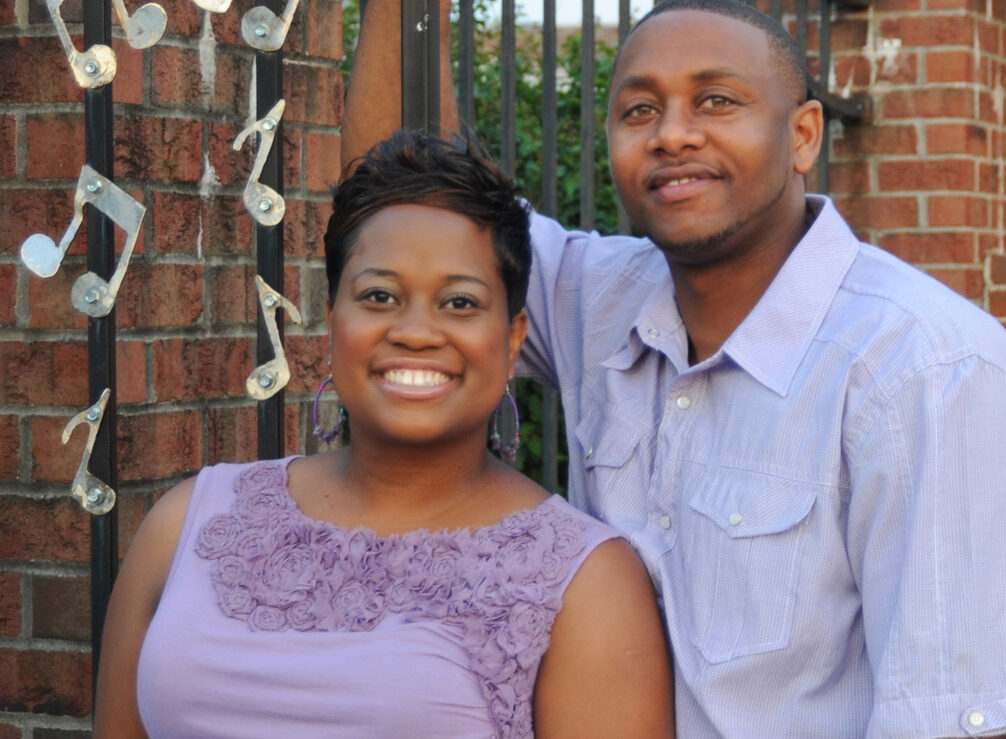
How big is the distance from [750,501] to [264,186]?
34.9 inches

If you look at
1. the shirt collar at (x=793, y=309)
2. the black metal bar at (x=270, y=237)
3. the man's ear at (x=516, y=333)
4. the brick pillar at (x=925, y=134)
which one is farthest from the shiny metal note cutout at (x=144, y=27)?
the brick pillar at (x=925, y=134)

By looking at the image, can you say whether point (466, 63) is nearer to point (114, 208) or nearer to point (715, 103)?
point (715, 103)

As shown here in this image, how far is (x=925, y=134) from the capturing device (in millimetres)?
4840

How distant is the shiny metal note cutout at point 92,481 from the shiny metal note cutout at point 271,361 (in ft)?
0.74

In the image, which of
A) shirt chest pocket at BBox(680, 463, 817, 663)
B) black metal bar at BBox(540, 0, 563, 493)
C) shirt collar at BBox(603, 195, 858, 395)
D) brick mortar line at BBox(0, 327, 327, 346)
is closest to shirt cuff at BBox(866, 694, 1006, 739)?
shirt chest pocket at BBox(680, 463, 817, 663)

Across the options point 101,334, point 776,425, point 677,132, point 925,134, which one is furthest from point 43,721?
point 925,134

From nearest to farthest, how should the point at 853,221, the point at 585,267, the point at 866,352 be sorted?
the point at 866,352, the point at 585,267, the point at 853,221

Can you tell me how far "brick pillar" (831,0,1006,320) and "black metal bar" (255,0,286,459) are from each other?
3.05 m

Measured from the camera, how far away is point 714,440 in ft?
7.51

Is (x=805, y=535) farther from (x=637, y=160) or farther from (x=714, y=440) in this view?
(x=637, y=160)

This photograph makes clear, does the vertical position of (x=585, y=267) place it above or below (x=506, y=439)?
above

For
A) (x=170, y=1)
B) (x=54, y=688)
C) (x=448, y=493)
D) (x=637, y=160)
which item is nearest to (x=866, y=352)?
(x=637, y=160)

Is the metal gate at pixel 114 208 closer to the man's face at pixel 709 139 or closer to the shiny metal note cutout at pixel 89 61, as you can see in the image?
the shiny metal note cutout at pixel 89 61

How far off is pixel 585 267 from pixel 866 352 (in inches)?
31.0
